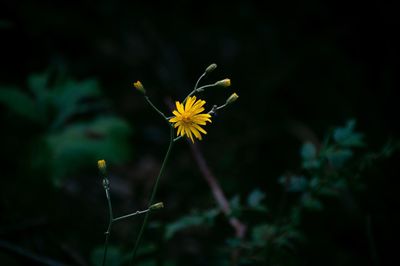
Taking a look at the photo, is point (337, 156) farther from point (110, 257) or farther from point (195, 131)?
point (110, 257)

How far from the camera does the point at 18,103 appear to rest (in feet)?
10.5

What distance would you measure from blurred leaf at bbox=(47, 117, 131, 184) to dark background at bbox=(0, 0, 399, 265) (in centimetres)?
11

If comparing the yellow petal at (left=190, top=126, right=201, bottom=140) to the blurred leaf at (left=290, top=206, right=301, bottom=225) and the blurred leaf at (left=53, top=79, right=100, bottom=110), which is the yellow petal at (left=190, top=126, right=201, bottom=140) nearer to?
the blurred leaf at (left=290, top=206, right=301, bottom=225)

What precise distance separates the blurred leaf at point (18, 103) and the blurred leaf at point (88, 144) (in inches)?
10.8

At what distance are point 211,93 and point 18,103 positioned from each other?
2171 millimetres

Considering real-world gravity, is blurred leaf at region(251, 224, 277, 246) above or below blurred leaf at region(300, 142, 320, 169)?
below

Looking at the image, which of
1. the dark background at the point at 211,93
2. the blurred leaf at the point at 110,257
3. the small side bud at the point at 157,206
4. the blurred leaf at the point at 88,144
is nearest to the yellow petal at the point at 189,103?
the small side bud at the point at 157,206

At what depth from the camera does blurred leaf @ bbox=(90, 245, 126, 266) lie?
1904 millimetres

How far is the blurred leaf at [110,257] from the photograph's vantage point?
190cm

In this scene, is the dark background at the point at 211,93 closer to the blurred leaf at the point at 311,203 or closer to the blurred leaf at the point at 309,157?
the blurred leaf at the point at 311,203

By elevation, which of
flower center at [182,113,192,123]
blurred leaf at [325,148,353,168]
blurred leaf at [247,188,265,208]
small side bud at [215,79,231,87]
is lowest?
blurred leaf at [325,148,353,168]

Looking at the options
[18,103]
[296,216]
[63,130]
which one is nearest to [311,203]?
[296,216]

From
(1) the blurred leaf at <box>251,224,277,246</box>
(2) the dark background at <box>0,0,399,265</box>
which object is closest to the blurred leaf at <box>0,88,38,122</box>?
(2) the dark background at <box>0,0,399,265</box>

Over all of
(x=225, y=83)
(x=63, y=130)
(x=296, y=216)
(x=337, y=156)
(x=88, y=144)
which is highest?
(x=63, y=130)
